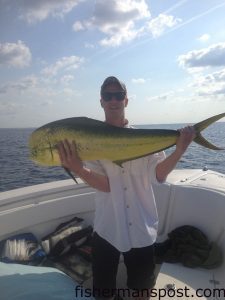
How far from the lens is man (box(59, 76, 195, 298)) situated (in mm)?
2727

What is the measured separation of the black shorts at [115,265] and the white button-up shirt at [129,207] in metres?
0.08

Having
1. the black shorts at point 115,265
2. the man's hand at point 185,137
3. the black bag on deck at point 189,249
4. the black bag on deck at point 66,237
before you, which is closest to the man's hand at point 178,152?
the man's hand at point 185,137

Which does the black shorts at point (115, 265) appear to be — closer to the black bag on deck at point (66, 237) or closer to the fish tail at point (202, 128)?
the fish tail at point (202, 128)

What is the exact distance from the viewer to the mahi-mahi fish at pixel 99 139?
7.98 ft

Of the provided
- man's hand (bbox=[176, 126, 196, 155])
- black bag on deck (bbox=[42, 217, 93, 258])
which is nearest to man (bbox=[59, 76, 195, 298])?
man's hand (bbox=[176, 126, 196, 155])

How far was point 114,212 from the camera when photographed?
2.80m

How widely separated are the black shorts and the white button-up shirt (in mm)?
81

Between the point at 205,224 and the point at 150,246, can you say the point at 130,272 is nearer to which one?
the point at 150,246

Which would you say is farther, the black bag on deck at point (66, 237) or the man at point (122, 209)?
the black bag on deck at point (66, 237)

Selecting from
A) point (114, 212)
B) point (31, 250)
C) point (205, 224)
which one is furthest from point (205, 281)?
point (31, 250)

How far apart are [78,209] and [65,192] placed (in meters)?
0.33

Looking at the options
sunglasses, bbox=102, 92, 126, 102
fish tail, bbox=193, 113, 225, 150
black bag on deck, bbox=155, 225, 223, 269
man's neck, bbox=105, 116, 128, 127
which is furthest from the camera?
black bag on deck, bbox=155, 225, 223, 269

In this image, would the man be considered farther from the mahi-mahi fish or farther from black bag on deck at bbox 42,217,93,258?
black bag on deck at bbox 42,217,93,258

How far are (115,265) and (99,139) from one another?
3.96 feet
